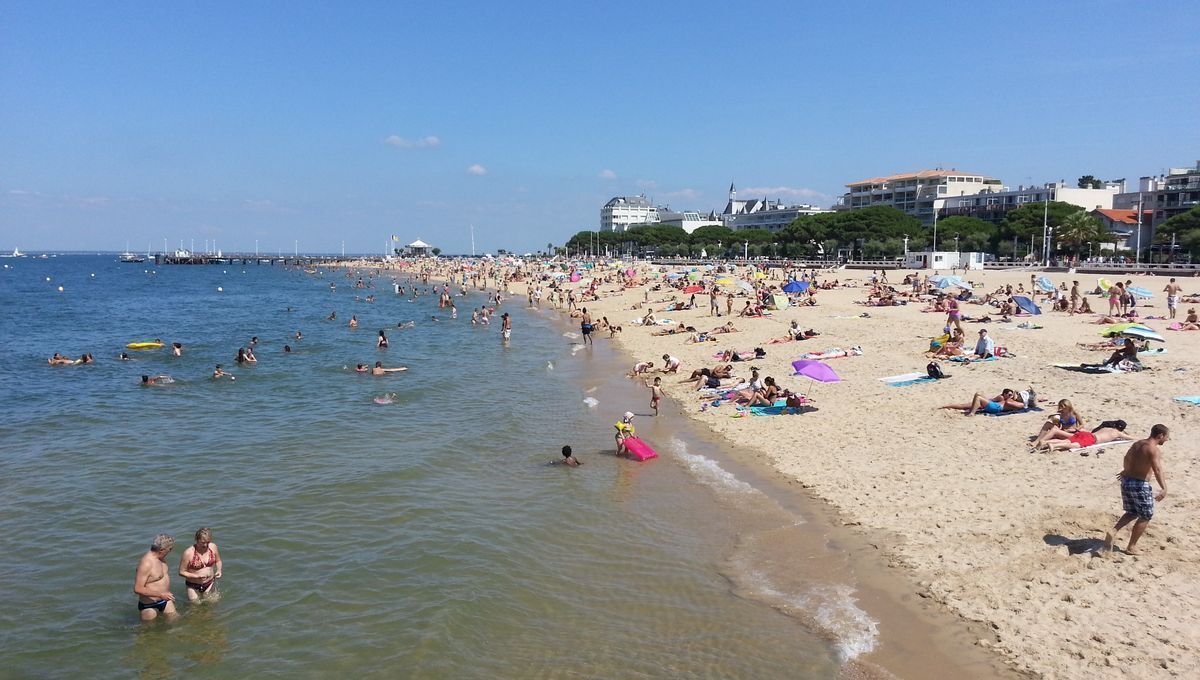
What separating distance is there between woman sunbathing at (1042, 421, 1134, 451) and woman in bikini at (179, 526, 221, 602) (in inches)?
420

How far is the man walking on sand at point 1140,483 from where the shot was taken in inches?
271

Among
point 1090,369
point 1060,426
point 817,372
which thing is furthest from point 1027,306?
point 1060,426

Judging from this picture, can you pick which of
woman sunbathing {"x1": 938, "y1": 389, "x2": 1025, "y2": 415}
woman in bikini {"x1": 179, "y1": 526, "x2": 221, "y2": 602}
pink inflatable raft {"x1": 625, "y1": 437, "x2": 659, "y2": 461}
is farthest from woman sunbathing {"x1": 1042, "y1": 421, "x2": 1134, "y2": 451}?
woman in bikini {"x1": 179, "y1": 526, "x2": 221, "y2": 602}

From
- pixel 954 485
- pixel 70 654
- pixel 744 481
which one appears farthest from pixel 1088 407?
pixel 70 654

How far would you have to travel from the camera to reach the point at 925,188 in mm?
93125

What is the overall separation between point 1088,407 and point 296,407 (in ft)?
53.0

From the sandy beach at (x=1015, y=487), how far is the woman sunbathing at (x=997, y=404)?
0.22m

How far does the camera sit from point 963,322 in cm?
2362

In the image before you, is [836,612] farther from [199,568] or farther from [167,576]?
[167,576]

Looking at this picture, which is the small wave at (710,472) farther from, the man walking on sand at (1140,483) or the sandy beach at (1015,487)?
the man walking on sand at (1140,483)

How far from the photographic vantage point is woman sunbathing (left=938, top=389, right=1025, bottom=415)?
12344 millimetres

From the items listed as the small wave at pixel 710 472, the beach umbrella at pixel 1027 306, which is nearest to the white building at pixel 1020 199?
the beach umbrella at pixel 1027 306

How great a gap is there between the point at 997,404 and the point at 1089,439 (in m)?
2.23

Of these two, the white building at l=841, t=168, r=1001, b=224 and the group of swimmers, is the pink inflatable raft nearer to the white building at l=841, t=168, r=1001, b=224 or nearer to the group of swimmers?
the group of swimmers
